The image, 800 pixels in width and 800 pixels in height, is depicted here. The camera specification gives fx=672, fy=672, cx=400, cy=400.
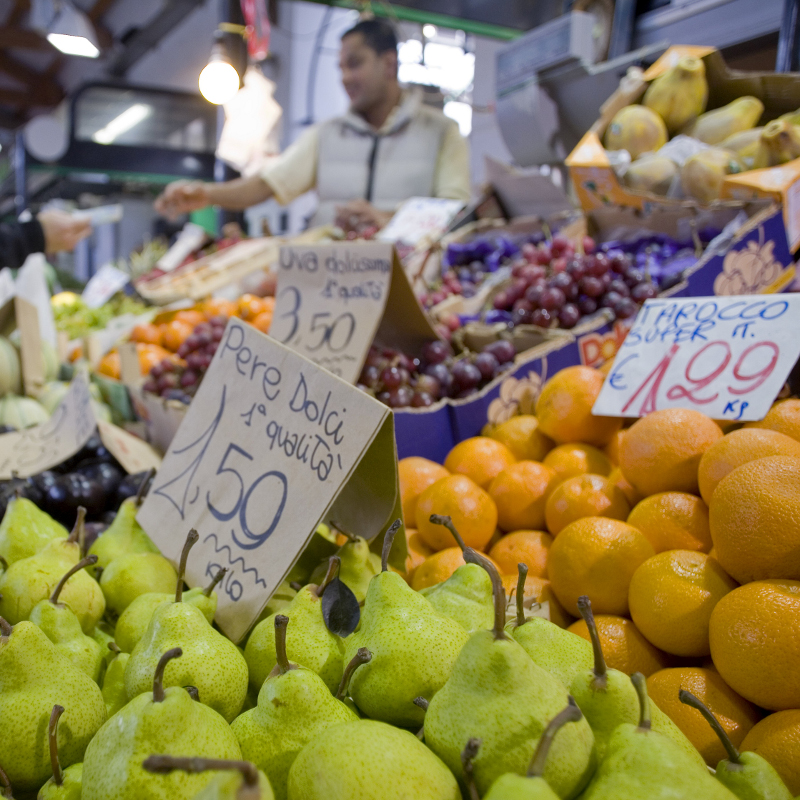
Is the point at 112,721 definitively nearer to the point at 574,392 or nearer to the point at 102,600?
the point at 102,600

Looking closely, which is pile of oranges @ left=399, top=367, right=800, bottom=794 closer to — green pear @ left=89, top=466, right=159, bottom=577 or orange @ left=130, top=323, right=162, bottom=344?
green pear @ left=89, top=466, right=159, bottom=577

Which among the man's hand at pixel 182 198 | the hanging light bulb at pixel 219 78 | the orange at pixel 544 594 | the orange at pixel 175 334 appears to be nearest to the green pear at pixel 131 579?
the orange at pixel 544 594

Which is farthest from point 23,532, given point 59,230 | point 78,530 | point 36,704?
point 59,230

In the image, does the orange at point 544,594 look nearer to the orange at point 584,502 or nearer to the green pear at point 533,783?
the orange at point 584,502

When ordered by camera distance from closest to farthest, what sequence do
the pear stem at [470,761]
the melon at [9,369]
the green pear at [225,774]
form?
1. the green pear at [225,774]
2. the pear stem at [470,761]
3. the melon at [9,369]

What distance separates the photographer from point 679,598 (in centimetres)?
97

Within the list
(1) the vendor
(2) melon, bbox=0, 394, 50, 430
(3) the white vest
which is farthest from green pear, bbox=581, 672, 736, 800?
(3) the white vest

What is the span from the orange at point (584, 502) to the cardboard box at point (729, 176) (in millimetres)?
1351

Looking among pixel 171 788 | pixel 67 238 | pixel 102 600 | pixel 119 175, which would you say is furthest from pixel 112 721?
pixel 119 175

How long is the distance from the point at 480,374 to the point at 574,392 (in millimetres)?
467

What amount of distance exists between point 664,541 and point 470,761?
0.66 meters

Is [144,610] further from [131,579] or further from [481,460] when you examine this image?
[481,460]

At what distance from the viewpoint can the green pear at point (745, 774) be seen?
2.14 ft

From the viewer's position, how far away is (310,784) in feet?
1.99
